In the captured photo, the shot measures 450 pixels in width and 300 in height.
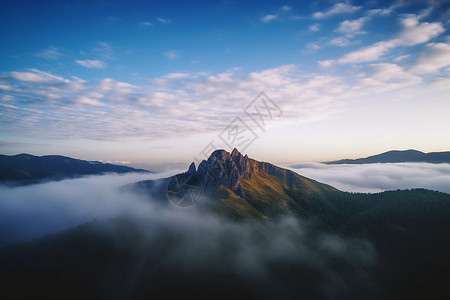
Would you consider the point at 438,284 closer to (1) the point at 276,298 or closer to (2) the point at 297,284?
(2) the point at 297,284

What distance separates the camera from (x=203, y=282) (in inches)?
7564

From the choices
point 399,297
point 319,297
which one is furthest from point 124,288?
point 399,297

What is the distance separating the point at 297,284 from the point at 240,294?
61.0m

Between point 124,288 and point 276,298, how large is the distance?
151m

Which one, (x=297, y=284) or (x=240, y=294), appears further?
(x=297, y=284)

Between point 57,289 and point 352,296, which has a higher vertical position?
point 57,289

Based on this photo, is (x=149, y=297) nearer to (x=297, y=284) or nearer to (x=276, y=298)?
(x=276, y=298)

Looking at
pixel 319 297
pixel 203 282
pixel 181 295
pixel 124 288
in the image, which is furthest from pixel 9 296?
pixel 319 297

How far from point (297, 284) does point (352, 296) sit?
56.9 m

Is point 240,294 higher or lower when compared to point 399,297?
higher

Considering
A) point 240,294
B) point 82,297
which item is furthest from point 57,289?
point 240,294

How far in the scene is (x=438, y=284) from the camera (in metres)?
188

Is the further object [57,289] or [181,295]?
[57,289]

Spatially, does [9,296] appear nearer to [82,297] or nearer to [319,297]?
[82,297]
